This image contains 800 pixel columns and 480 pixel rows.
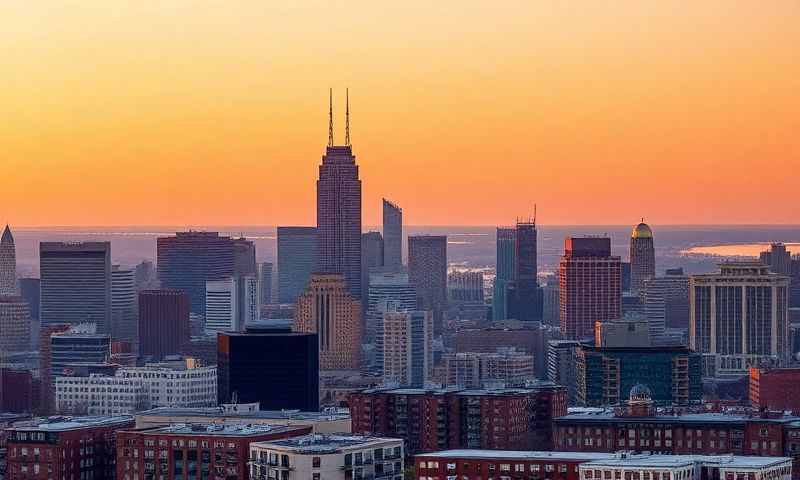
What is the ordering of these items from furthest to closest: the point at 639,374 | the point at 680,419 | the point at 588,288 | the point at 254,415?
the point at 588,288 → the point at 639,374 → the point at 680,419 → the point at 254,415

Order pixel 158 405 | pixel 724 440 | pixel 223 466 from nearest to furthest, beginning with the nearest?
pixel 223 466, pixel 724 440, pixel 158 405

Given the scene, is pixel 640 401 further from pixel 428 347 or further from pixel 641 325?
pixel 428 347

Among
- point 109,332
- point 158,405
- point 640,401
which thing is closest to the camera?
point 640,401

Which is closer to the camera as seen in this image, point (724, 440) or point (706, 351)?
point (724, 440)

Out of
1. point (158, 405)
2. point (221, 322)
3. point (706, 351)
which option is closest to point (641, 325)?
point (706, 351)

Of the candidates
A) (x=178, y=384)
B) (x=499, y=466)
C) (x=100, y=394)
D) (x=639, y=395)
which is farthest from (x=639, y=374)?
(x=499, y=466)

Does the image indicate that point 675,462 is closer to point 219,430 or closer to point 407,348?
point 219,430
